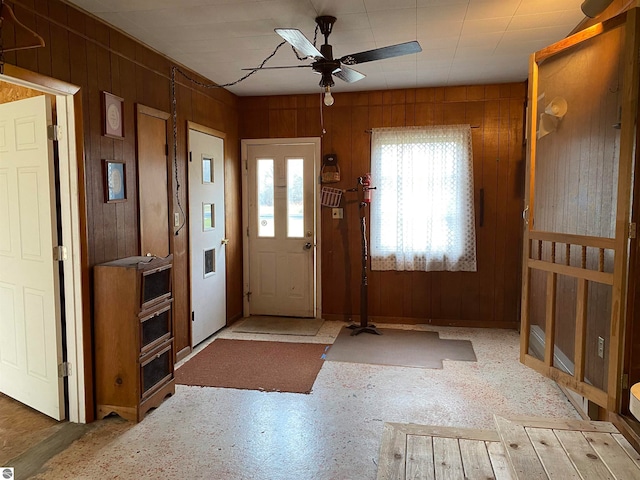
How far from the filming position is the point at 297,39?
2.62 metres

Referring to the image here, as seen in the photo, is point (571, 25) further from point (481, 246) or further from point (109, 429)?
point (109, 429)

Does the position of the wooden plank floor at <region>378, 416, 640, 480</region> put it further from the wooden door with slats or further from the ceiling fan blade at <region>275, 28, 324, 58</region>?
the ceiling fan blade at <region>275, 28, 324, 58</region>

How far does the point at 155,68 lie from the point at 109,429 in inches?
105

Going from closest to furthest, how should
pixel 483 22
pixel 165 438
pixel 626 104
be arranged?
pixel 626 104, pixel 165 438, pixel 483 22

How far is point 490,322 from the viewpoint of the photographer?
200 inches

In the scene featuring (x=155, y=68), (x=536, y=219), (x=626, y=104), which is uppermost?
(x=155, y=68)

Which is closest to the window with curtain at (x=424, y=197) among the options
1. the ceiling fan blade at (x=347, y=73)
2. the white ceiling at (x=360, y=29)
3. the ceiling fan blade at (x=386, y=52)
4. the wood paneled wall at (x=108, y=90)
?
the white ceiling at (x=360, y=29)

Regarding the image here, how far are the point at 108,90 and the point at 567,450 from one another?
3.40 meters

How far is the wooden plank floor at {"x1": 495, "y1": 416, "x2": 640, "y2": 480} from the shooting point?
6.52ft

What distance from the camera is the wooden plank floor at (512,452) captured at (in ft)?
6.63

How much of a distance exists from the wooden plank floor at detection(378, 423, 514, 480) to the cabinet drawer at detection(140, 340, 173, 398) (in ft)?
5.13

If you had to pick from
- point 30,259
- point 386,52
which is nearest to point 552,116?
point 386,52

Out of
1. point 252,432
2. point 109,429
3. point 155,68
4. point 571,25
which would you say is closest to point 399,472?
point 252,432

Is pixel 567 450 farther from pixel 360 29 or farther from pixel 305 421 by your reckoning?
pixel 360 29
